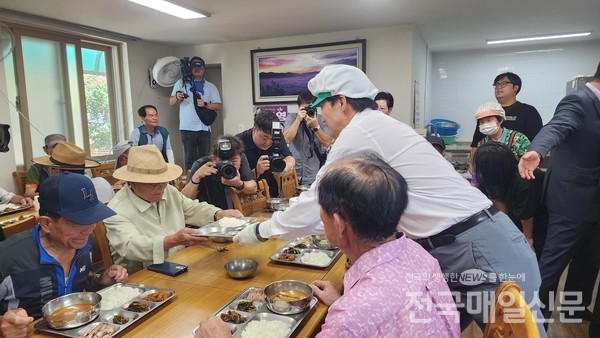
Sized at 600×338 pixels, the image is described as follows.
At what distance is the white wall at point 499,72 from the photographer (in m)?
6.83

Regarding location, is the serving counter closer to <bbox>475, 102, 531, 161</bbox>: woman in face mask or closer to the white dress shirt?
the white dress shirt

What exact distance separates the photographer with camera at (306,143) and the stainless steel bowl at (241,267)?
225cm

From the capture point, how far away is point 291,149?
4.03 m

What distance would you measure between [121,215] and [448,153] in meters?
5.88

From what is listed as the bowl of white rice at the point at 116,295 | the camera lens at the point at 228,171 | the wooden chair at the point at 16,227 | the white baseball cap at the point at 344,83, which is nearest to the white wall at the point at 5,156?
the wooden chair at the point at 16,227

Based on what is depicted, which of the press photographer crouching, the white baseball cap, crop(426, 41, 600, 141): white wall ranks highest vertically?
crop(426, 41, 600, 141): white wall

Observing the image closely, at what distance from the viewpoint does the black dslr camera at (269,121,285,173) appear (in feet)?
10.1

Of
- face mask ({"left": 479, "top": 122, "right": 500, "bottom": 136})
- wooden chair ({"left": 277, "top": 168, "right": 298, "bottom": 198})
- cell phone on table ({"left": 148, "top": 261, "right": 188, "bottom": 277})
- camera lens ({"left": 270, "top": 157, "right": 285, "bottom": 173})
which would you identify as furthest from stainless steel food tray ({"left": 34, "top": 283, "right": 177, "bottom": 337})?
face mask ({"left": 479, "top": 122, "right": 500, "bottom": 136})

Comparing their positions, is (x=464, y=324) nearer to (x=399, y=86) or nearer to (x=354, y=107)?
(x=354, y=107)

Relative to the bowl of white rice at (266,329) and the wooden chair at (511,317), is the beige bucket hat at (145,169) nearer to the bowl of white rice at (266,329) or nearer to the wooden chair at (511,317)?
the bowl of white rice at (266,329)

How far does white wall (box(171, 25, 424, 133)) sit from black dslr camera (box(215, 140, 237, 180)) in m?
3.44

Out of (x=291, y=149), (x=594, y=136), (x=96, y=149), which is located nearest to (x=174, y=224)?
(x=291, y=149)

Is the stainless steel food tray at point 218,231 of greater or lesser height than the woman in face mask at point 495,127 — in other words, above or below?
below

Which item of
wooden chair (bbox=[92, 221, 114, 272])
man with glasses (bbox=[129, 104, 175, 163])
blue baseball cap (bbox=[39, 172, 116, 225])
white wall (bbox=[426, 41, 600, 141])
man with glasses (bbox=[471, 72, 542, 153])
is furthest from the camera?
white wall (bbox=[426, 41, 600, 141])
